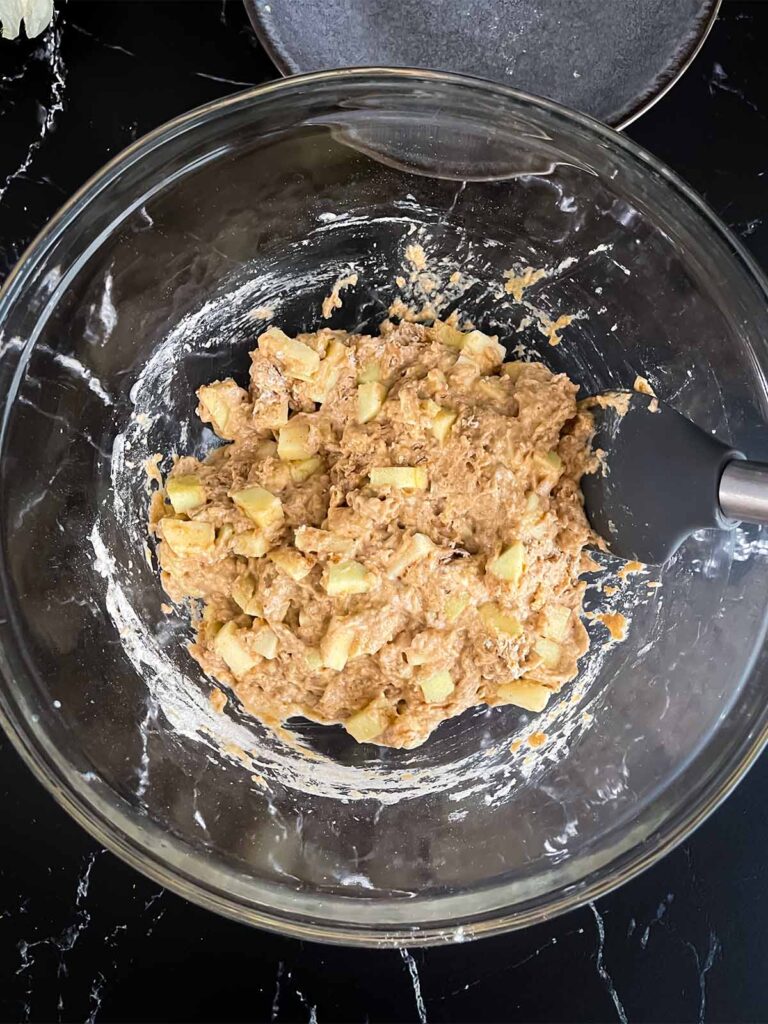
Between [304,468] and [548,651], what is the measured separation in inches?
21.4

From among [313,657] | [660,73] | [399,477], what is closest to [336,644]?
[313,657]

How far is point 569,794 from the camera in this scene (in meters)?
1.72

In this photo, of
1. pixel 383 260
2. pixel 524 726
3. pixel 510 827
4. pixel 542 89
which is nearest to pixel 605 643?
pixel 524 726

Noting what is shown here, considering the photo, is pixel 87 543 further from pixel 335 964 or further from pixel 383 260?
pixel 335 964

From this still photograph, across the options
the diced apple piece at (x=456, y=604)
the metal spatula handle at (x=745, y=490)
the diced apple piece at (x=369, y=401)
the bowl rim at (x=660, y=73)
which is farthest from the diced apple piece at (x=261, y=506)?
the bowl rim at (x=660, y=73)

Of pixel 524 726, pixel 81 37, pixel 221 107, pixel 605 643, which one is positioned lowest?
pixel 524 726

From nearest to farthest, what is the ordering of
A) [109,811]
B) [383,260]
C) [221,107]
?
1. [221,107]
2. [109,811]
3. [383,260]

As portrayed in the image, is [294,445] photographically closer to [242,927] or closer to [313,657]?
[313,657]

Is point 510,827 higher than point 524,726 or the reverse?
the reverse

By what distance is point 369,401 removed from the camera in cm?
163

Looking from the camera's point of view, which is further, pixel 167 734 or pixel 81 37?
pixel 81 37

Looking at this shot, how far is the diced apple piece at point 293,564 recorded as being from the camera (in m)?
1.57

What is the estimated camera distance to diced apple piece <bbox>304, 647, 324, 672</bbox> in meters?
1.61

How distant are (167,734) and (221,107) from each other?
3.59ft
